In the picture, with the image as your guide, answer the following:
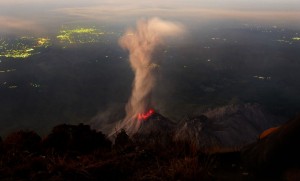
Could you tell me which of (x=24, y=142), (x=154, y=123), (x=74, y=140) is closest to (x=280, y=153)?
(x=74, y=140)

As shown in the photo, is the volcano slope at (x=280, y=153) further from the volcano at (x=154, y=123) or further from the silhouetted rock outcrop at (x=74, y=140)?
the volcano at (x=154, y=123)

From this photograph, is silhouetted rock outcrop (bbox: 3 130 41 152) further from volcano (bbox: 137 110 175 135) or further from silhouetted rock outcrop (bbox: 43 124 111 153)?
volcano (bbox: 137 110 175 135)

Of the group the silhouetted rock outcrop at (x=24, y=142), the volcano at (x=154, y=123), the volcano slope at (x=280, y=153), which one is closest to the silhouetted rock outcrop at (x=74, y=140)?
the silhouetted rock outcrop at (x=24, y=142)

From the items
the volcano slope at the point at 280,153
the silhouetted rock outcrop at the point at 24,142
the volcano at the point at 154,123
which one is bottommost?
the volcano at the point at 154,123

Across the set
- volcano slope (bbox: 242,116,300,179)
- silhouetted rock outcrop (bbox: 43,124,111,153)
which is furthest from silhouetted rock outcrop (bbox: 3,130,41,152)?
volcano slope (bbox: 242,116,300,179)

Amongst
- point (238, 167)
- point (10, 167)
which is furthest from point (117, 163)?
point (238, 167)

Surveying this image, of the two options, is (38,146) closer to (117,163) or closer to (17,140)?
(17,140)

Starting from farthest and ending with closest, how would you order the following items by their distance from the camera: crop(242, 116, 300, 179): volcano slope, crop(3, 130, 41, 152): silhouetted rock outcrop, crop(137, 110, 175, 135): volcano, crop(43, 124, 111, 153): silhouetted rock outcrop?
1. crop(137, 110, 175, 135): volcano
2. crop(43, 124, 111, 153): silhouetted rock outcrop
3. crop(3, 130, 41, 152): silhouetted rock outcrop
4. crop(242, 116, 300, 179): volcano slope

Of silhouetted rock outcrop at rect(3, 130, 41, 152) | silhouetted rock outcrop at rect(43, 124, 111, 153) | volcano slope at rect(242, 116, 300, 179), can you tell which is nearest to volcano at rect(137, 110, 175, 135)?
silhouetted rock outcrop at rect(43, 124, 111, 153)

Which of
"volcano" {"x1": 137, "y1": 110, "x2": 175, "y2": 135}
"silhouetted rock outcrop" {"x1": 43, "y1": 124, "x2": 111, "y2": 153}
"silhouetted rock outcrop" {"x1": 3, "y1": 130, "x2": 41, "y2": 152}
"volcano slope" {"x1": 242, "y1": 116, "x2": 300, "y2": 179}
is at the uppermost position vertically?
"volcano slope" {"x1": 242, "y1": 116, "x2": 300, "y2": 179}

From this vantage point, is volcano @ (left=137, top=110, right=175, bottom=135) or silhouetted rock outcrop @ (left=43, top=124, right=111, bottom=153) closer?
silhouetted rock outcrop @ (left=43, top=124, right=111, bottom=153)

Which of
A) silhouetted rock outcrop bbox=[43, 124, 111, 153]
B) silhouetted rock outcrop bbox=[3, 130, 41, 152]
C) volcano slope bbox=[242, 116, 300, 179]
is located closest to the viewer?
volcano slope bbox=[242, 116, 300, 179]

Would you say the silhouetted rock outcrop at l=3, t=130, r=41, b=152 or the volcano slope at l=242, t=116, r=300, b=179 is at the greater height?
the volcano slope at l=242, t=116, r=300, b=179
